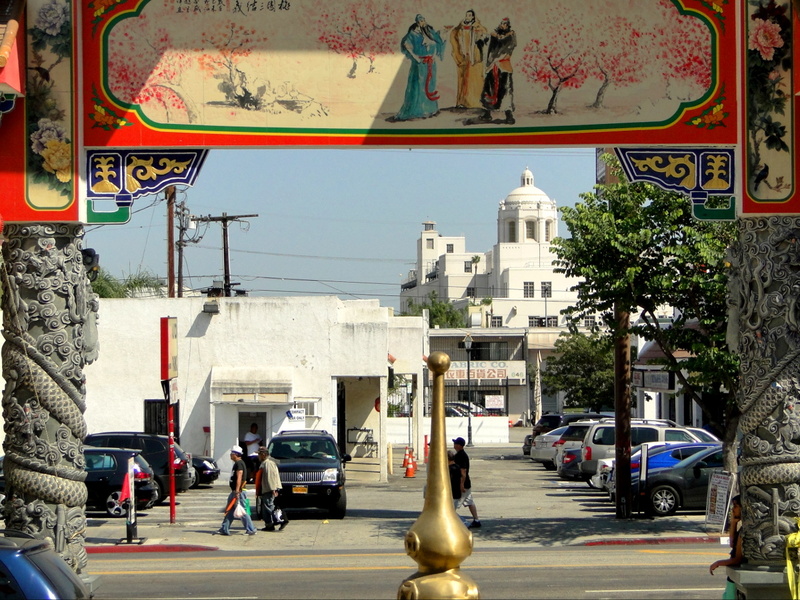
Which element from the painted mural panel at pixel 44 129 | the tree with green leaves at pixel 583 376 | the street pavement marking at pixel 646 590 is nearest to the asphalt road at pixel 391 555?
the street pavement marking at pixel 646 590

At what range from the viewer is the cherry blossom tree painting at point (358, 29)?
1038cm

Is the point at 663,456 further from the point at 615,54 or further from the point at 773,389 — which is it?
the point at 615,54

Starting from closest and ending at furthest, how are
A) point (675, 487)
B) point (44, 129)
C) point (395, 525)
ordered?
point (44, 129), point (395, 525), point (675, 487)

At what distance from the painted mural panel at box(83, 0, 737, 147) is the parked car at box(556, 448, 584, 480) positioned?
23.9m

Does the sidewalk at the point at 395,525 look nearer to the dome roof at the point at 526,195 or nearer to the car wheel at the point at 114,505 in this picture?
the car wheel at the point at 114,505

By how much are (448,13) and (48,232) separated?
13.4 ft

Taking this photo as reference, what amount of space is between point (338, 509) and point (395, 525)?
1.60 metres

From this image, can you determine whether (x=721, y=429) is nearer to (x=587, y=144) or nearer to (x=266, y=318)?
(x=587, y=144)

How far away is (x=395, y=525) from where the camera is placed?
917 inches

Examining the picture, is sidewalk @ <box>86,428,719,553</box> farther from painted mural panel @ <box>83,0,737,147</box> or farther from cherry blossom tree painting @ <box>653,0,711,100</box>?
cherry blossom tree painting @ <box>653,0,711,100</box>

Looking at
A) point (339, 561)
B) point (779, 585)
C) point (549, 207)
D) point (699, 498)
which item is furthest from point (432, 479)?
point (549, 207)

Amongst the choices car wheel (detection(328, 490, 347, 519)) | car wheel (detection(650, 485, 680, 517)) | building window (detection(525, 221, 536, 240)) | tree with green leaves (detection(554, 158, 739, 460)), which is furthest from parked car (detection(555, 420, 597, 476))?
building window (detection(525, 221, 536, 240))

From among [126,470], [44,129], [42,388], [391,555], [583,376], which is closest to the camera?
[42,388]

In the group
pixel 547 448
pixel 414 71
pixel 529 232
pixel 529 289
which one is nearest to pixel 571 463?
pixel 547 448
